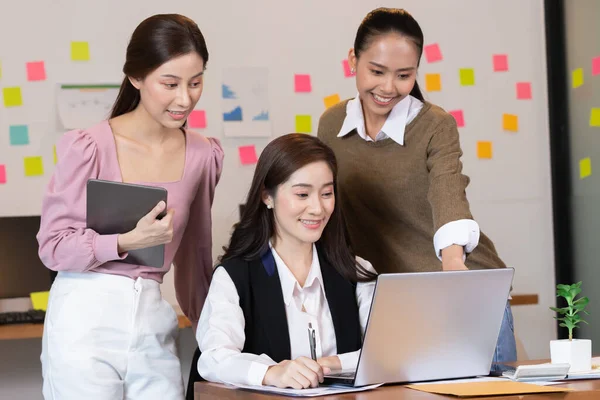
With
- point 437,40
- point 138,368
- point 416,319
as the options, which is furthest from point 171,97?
point 437,40

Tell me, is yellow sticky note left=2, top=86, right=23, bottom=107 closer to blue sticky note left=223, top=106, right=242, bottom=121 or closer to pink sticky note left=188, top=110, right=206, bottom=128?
pink sticky note left=188, top=110, right=206, bottom=128

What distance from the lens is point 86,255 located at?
1807mm

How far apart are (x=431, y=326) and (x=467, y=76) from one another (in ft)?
8.66

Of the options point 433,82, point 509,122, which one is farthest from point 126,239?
point 509,122

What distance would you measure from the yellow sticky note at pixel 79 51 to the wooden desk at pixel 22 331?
3.63 ft

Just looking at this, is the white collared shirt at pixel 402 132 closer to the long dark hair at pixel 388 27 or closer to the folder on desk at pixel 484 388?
the long dark hair at pixel 388 27

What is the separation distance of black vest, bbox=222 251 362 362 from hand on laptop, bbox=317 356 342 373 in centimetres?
13

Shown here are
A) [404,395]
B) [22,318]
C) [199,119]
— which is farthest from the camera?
[199,119]

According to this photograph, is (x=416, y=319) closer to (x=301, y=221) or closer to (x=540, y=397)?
(x=540, y=397)

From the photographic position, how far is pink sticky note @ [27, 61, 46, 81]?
3529mm

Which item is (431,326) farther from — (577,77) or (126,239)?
(577,77)

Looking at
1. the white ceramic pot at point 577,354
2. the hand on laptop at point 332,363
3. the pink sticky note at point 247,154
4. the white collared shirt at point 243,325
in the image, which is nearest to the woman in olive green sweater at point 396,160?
the white collared shirt at point 243,325

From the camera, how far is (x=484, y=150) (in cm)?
402

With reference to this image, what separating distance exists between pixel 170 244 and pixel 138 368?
0.29 m
